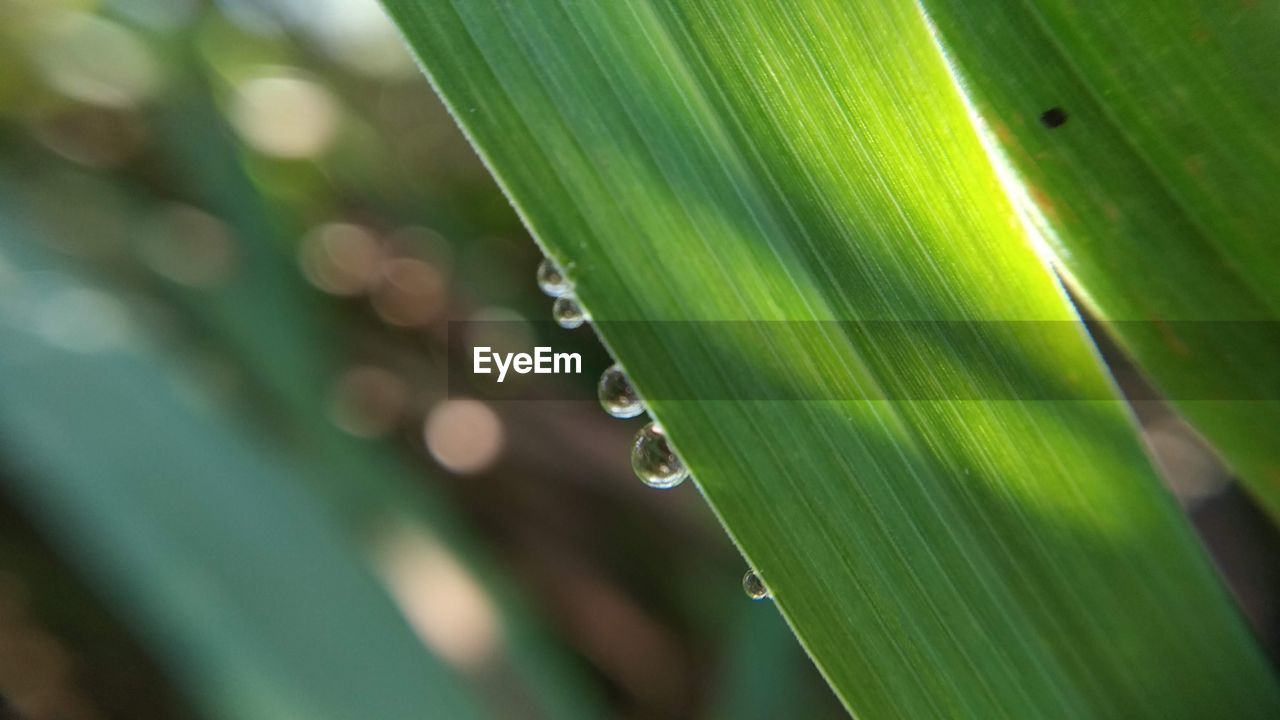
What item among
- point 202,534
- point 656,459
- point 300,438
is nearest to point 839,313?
point 656,459

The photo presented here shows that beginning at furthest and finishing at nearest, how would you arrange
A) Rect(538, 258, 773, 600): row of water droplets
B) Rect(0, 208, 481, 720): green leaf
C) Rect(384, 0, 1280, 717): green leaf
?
Rect(0, 208, 481, 720): green leaf < Rect(538, 258, 773, 600): row of water droplets < Rect(384, 0, 1280, 717): green leaf

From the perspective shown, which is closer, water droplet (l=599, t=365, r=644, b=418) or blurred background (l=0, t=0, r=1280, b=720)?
water droplet (l=599, t=365, r=644, b=418)

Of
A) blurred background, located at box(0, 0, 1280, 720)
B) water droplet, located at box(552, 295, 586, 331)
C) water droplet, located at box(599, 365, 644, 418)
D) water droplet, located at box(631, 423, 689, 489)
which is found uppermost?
blurred background, located at box(0, 0, 1280, 720)

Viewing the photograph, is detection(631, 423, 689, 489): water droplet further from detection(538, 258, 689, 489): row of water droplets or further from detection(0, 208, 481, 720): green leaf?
detection(0, 208, 481, 720): green leaf

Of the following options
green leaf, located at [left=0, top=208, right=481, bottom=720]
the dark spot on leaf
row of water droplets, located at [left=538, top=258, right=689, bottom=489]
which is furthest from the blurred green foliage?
the dark spot on leaf

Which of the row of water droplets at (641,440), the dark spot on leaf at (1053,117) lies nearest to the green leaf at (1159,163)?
the dark spot on leaf at (1053,117)

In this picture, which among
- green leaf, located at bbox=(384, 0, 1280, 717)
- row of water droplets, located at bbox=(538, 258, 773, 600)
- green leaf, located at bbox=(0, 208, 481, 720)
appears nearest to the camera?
green leaf, located at bbox=(384, 0, 1280, 717)

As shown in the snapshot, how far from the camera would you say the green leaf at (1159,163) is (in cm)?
43

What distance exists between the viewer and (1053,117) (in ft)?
1.51

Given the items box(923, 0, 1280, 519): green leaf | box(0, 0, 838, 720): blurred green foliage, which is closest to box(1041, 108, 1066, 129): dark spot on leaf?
box(923, 0, 1280, 519): green leaf

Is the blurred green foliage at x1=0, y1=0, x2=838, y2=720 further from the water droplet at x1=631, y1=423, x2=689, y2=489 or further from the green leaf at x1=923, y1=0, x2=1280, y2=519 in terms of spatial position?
the green leaf at x1=923, y1=0, x2=1280, y2=519

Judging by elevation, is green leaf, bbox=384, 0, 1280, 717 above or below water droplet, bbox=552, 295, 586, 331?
below

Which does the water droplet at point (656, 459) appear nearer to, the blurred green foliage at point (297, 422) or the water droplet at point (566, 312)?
the water droplet at point (566, 312)

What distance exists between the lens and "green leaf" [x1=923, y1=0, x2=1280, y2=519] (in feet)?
1.41
